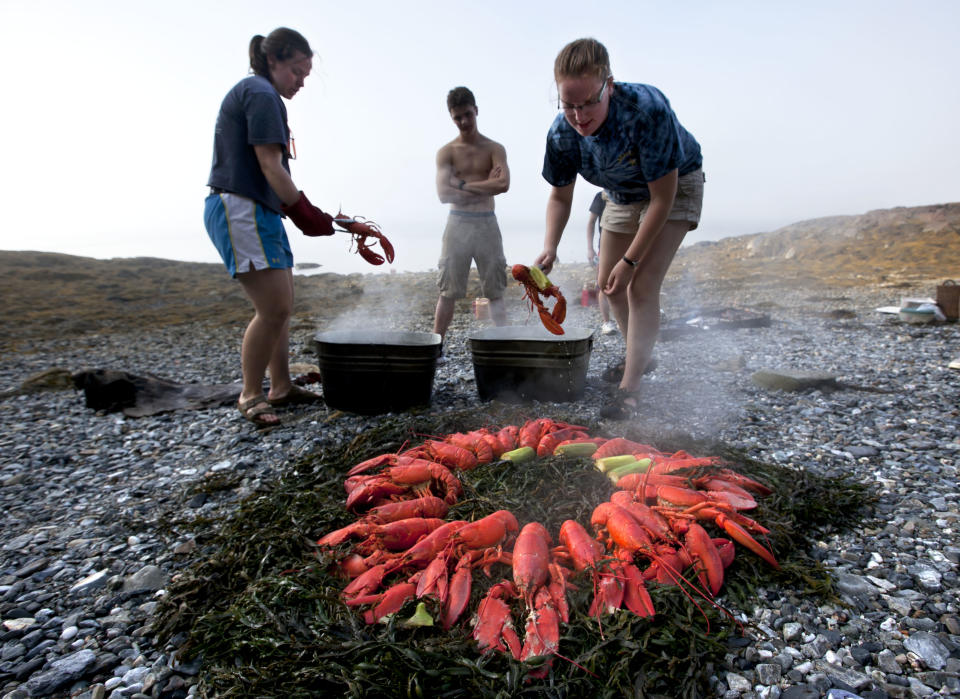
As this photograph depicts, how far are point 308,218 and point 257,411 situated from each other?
1.56 metres

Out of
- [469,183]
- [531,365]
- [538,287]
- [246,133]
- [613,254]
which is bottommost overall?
[531,365]

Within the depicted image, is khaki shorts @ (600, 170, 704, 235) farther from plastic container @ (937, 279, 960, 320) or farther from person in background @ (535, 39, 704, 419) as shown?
plastic container @ (937, 279, 960, 320)

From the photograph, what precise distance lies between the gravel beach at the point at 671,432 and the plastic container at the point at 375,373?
20cm

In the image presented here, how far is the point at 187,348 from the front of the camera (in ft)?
31.1

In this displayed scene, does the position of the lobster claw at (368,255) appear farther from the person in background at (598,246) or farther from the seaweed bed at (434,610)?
the person in background at (598,246)

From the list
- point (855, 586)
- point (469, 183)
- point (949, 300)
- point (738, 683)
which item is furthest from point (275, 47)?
point (949, 300)

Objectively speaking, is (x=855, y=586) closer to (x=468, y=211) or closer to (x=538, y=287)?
(x=538, y=287)

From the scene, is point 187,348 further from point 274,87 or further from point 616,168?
point 616,168

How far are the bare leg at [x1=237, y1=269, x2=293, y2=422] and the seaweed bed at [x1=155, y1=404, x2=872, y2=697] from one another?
1.55 m

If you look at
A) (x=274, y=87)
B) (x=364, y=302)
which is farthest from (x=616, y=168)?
(x=364, y=302)

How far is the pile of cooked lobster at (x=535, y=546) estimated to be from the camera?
193cm

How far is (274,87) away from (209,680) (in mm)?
3705

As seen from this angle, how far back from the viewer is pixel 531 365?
433 cm

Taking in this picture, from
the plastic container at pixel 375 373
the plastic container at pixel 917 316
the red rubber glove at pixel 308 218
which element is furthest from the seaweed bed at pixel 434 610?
the plastic container at pixel 917 316
